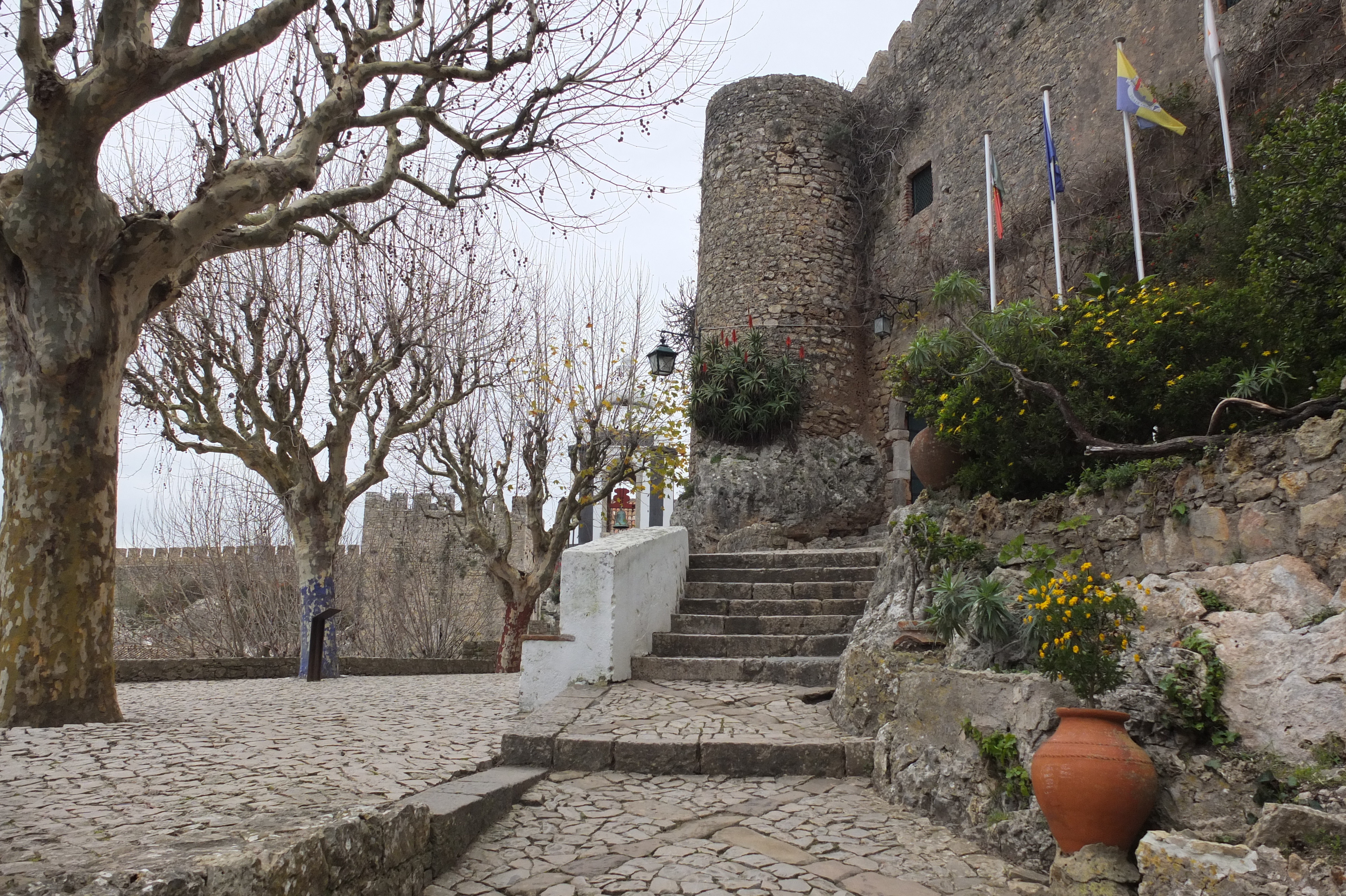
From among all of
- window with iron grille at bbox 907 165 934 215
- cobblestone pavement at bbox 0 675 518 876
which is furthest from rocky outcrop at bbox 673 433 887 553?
cobblestone pavement at bbox 0 675 518 876

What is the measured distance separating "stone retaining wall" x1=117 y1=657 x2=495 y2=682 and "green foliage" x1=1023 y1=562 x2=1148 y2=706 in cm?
824

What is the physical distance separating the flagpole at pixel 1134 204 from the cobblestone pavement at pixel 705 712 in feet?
18.2

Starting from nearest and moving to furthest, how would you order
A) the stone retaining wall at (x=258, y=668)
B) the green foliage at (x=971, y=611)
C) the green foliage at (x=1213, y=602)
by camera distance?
the green foliage at (x=1213, y=602) → the green foliage at (x=971, y=611) → the stone retaining wall at (x=258, y=668)

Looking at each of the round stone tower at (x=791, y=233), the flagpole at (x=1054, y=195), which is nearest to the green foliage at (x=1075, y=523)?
the flagpole at (x=1054, y=195)

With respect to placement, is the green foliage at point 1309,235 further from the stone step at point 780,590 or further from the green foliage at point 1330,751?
the stone step at point 780,590

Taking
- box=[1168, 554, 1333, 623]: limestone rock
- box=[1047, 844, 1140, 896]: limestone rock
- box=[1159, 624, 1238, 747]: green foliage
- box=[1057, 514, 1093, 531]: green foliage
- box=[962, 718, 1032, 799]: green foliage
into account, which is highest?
box=[1057, 514, 1093, 531]: green foliage

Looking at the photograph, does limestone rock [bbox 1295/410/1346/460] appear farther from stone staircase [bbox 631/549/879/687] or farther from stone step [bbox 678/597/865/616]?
stone step [bbox 678/597/865/616]

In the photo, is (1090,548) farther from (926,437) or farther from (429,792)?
(429,792)

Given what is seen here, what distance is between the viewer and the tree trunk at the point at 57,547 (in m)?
5.26

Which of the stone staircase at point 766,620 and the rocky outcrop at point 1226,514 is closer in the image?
the rocky outcrop at point 1226,514

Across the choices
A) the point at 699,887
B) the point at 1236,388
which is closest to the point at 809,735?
the point at 699,887

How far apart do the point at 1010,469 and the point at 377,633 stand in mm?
14352

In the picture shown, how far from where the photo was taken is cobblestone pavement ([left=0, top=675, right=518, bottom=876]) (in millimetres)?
2799

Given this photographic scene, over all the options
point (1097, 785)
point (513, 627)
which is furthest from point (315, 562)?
point (1097, 785)
